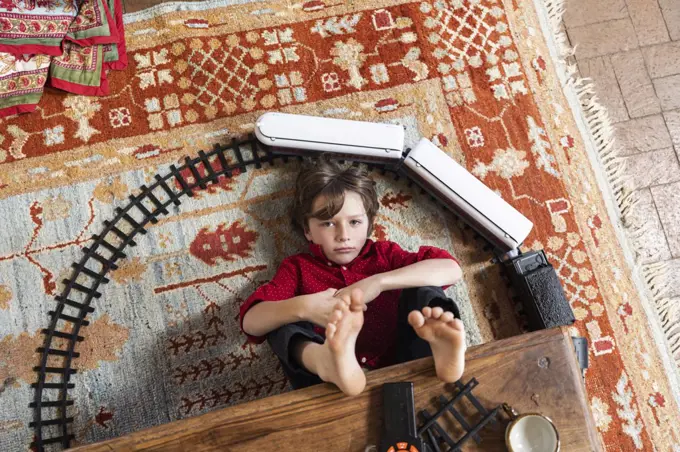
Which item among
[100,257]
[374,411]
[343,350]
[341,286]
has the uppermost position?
[100,257]

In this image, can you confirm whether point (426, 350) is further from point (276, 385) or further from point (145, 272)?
point (145, 272)

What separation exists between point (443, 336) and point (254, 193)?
651 mm

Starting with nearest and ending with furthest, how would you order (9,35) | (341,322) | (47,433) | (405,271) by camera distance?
1. (341,322)
2. (405,271)
3. (47,433)
4. (9,35)

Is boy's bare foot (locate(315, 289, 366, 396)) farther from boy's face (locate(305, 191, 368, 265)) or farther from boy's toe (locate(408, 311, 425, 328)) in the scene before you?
boy's face (locate(305, 191, 368, 265))

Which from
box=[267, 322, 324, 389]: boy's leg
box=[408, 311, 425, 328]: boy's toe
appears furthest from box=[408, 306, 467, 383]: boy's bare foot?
box=[267, 322, 324, 389]: boy's leg

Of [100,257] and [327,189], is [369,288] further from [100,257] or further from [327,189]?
[100,257]

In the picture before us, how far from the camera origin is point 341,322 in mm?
915

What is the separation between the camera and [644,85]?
152cm

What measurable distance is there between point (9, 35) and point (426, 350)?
1.20 m

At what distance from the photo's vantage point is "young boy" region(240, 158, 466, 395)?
1.09m

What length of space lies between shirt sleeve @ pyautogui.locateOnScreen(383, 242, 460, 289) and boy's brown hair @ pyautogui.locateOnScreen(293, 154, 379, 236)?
0.07 meters

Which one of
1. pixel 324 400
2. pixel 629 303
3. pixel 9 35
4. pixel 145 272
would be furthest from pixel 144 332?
pixel 629 303

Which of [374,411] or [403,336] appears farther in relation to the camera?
[403,336]

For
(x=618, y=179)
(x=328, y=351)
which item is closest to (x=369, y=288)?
(x=328, y=351)
